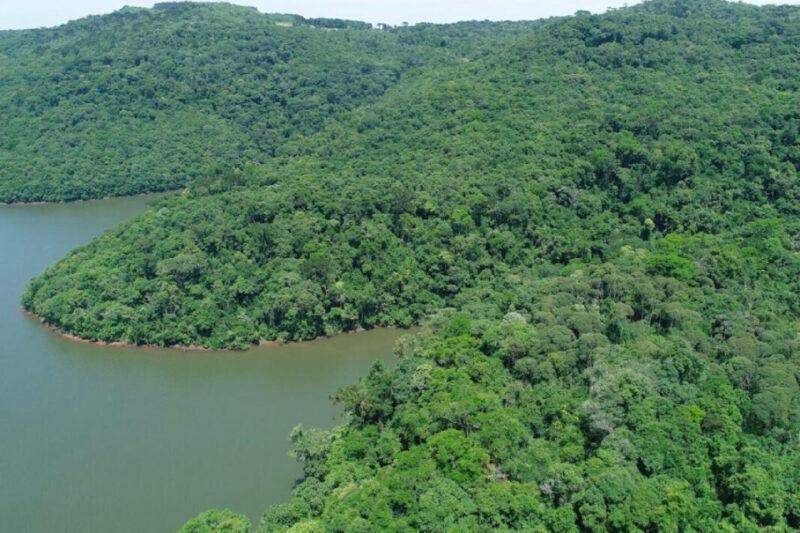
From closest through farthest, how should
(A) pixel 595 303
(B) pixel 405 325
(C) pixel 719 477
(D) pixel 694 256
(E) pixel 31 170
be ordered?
(C) pixel 719 477 → (A) pixel 595 303 → (D) pixel 694 256 → (B) pixel 405 325 → (E) pixel 31 170

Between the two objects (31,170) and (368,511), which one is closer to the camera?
(368,511)

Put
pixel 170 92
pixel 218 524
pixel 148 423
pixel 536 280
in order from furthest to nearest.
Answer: pixel 170 92, pixel 536 280, pixel 148 423, pixel 218 524

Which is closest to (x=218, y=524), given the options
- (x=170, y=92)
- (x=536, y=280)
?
(x=536, y=280)

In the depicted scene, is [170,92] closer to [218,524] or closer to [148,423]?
[148,423]

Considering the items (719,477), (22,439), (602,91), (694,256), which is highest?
(602,91)

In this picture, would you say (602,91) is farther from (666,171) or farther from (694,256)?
(694,256)

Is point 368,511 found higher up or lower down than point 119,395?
higher up

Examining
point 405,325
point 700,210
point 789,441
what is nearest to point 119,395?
point 405,325

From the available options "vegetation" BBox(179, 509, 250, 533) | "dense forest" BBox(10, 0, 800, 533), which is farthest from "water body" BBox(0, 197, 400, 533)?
"vegetation" BBox(179, 509, 250, 533)
